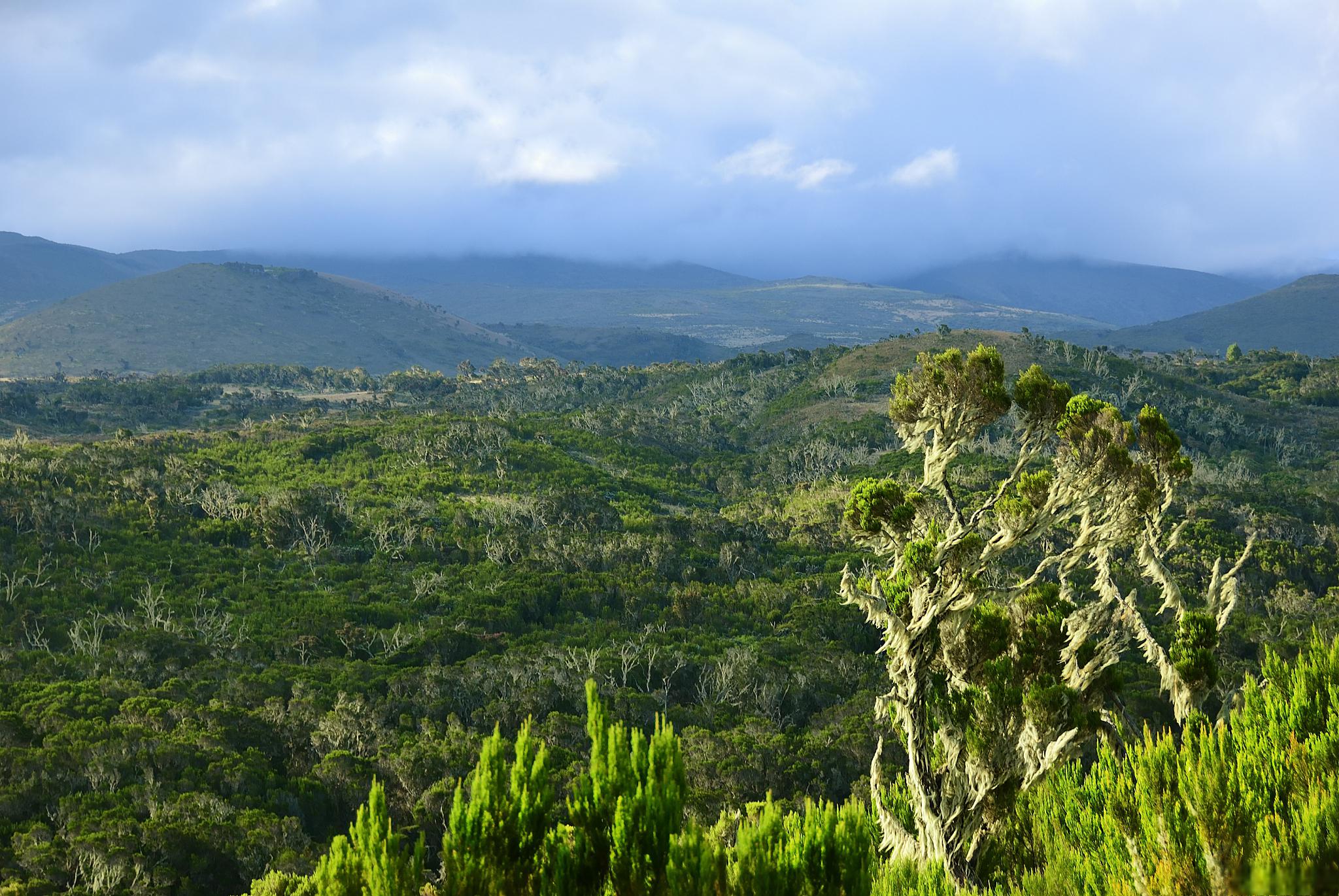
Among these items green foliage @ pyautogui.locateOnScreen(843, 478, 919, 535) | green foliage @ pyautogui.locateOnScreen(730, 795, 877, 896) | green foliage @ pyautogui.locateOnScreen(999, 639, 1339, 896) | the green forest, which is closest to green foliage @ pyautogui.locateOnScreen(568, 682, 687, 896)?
the green forest

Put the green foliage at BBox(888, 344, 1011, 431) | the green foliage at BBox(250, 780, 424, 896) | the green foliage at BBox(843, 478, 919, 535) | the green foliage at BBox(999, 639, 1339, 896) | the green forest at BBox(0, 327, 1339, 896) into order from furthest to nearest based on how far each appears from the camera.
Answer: the green foliage at BBox(888, 344, 1011, 431), the green foliage at BBox(843, 478, 919, 535), the green forest at BBox(0, 327, 1339, 896), the green foliage at BBox(999, 639, 1339, 896), the green foliage at BBox(250, 780, 424, 896)

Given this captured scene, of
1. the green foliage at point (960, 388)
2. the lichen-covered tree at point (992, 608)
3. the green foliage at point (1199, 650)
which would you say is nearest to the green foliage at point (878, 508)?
the lichen-covered tree at point (992, 608)

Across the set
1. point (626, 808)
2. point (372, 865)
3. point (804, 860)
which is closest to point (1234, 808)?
point (804, 860)

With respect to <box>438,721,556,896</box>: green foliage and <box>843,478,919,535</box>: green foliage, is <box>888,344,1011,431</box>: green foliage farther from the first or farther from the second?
<box>438,721,556,896</box>: green foliage

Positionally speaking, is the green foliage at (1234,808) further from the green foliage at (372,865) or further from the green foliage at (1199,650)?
the green foliage at (372,865)

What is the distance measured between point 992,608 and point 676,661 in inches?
814

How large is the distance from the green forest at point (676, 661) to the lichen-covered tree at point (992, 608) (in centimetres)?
6

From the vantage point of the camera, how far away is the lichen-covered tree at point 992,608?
11.7 m

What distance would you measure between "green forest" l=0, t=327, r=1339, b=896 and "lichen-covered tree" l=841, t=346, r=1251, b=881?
0.21 ft

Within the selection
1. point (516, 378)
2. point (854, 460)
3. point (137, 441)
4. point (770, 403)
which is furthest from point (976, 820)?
point (516, 378)

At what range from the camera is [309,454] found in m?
68.6

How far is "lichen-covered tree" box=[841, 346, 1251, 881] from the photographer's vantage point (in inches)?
462

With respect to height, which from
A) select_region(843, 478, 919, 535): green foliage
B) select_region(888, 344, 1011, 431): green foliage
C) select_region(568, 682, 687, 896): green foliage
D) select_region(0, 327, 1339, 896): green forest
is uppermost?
select_region(888, 344, 1011, 431): green foliage

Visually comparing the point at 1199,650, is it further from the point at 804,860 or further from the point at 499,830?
the point at 499,830
